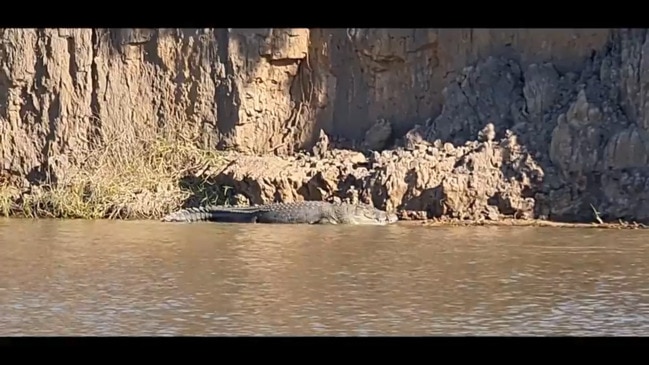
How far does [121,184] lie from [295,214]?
247cm

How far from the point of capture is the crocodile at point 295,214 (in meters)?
12.3

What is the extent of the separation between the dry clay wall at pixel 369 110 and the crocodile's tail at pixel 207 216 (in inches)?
25.2

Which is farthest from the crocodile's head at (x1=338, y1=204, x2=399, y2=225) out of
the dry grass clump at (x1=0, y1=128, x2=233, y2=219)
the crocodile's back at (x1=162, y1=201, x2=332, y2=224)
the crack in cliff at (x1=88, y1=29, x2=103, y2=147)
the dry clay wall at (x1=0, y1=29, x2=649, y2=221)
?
the crack in cliff at (x1=88, y1=29, x2=103, y2=147)

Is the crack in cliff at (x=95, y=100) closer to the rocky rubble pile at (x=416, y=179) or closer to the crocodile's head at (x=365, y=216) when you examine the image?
the rocky rubble pile at (x=416, y=179)

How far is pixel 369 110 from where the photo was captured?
1443 centimetres

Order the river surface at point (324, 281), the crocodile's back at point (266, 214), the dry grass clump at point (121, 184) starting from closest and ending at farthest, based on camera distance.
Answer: the river surface at point (324, 281)
the crocodile's back at point (266, 214)
the dry grass clump at point (121, 184)

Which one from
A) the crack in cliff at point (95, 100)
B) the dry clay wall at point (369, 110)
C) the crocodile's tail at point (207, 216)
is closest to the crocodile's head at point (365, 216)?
the dry clay wall at point (369, 110)

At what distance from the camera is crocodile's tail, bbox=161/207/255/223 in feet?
42.2

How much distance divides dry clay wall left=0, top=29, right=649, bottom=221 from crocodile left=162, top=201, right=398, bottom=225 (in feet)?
1.38

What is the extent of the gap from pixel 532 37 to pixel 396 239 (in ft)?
13.3

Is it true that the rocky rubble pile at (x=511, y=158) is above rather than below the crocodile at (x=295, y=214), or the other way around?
above

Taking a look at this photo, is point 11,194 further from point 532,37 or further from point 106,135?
point 532,37

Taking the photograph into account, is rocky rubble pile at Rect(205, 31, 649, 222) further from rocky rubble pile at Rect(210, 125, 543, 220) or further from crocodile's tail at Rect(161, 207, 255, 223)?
crocodile's tail at Rect(161, 207, 255, 223)

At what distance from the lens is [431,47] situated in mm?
14023
